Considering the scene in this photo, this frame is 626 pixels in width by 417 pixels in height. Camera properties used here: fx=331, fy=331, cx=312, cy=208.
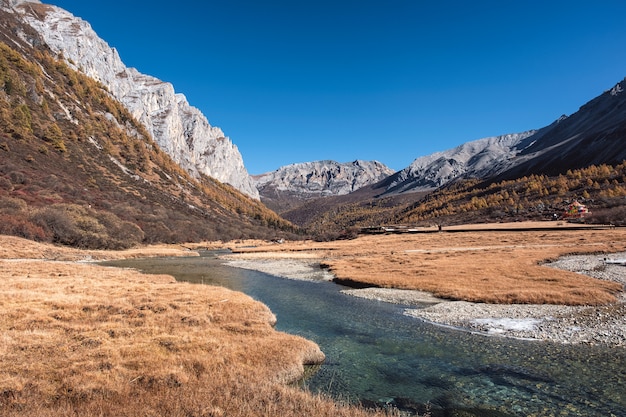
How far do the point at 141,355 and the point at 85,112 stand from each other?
21850 centimetres

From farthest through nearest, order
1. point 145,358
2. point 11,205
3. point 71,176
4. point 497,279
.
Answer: point 71,176, point 11,205, point 497,279, point 145,358

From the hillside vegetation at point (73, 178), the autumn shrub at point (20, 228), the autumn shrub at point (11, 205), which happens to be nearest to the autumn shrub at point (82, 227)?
the hillside vegetation at point (73, 178)

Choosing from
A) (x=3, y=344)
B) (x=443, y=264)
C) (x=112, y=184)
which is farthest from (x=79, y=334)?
(x=112, y=184)

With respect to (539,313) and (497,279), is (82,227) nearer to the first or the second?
(497,279)

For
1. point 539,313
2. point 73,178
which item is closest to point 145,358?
point 539,313

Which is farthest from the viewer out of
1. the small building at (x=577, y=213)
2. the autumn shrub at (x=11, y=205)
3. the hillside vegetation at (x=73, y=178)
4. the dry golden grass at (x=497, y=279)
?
the small building at (x=577, y=213)

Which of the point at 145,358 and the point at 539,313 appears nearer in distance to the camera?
the point at 145,358

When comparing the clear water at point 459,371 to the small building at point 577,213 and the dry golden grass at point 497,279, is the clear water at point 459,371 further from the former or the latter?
the small building at point 577,213

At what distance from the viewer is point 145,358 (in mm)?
13414

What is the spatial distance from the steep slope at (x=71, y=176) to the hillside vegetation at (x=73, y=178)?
25 centimetres

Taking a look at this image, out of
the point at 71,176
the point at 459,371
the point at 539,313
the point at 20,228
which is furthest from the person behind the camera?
the point at 71,176

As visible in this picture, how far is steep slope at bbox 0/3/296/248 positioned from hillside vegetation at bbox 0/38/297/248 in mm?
252

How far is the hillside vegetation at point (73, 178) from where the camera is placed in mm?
75000

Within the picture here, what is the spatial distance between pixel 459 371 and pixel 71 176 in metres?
138
